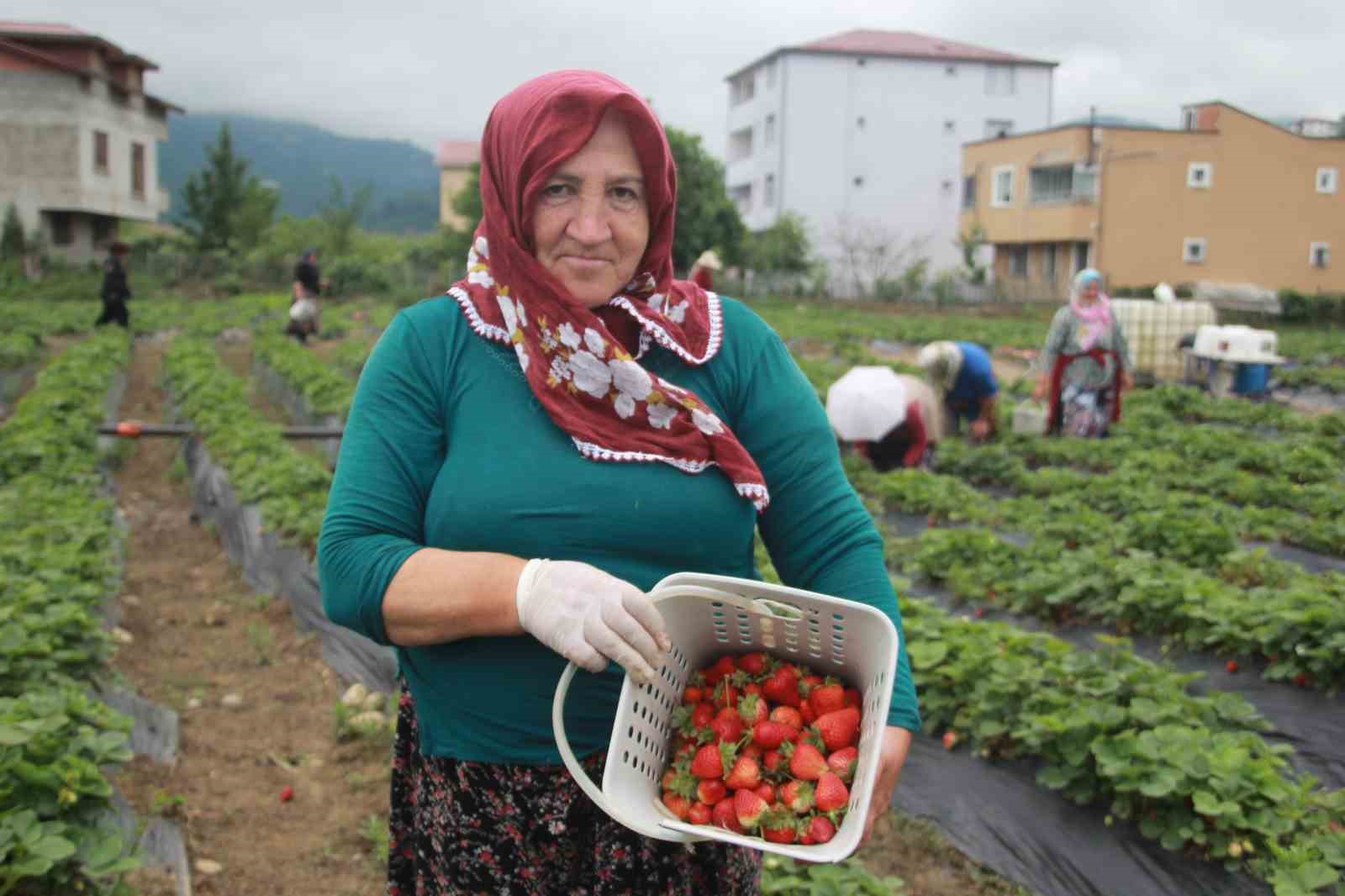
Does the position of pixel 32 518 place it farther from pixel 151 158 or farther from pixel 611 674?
pixel 151 158

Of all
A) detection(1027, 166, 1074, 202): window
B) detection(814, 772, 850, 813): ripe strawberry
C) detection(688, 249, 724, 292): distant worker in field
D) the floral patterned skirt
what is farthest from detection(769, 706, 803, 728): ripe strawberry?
detection(1027, 166, 1074, 202): window

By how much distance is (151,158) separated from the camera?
138 feet

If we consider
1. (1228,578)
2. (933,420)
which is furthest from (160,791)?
(933,420)

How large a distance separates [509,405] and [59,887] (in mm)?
1806

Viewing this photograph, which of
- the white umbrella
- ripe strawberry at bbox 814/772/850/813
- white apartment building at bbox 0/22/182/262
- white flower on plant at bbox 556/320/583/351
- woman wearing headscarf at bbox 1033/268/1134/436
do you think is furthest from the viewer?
white apartment building at bbox 0/22/182/262

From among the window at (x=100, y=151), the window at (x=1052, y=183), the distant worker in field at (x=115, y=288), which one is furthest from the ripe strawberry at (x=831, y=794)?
the window at (x=100, y=151)

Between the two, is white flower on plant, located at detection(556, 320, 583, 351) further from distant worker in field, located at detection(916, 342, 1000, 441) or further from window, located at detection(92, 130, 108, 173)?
window, located at detection(92, 130, 108, 173)

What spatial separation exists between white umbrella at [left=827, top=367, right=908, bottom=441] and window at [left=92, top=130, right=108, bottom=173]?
3623cm

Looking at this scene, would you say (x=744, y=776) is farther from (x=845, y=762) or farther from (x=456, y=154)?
(x=456, y=154)

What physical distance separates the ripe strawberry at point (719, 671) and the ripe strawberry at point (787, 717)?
97 mm

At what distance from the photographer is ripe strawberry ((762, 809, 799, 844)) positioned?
4.91 ft

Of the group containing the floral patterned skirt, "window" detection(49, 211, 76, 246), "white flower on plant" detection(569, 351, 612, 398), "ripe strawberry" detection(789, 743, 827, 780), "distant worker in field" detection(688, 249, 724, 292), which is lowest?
the floral patterned skirt

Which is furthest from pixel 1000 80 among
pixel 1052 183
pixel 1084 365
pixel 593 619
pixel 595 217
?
pixel 593 619

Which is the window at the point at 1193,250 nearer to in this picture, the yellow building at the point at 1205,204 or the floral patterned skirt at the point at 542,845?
the yellow building at the point at 1205,204
